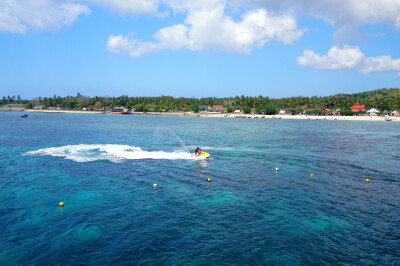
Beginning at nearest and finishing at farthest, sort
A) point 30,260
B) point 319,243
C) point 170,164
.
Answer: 1. point 30,260
2. point 319,243
3. point 170,164

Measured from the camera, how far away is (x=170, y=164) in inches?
1759

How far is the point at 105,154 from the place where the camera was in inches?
2046

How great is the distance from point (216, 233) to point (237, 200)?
23.6 ft

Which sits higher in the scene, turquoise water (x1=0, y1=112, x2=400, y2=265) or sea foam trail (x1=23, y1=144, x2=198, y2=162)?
sea foam trail (x1=23, y1=144, x2=198, y2=162)

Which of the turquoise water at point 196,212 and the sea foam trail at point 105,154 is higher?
the sea foam trail at point 105,154

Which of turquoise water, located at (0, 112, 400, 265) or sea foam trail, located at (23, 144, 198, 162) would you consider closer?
turquoise water, located at (0, 112, 400, 265)

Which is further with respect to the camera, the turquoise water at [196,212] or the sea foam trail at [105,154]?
the sea foam trail at [105,154]

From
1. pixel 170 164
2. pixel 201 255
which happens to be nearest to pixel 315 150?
pixel 170 164

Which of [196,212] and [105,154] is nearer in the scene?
[196,212]

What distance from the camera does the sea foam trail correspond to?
49.1 meters

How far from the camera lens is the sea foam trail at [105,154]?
49094 millimetres

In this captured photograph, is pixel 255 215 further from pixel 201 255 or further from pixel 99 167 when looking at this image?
pixel 99 167

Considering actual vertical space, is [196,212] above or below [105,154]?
below

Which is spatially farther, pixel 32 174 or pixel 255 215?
pixel 32 174
